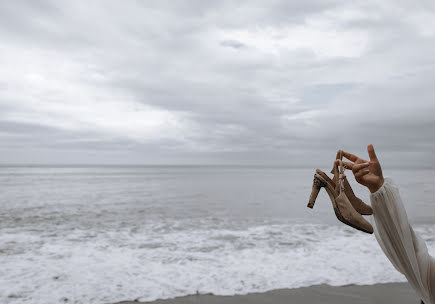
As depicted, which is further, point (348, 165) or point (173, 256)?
point (173, 256)

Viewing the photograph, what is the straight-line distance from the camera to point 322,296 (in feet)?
19.3

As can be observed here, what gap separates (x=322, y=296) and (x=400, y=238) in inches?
193

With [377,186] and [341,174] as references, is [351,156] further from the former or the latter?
[377,186]

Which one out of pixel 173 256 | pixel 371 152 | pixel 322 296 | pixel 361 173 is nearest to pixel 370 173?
pixel 361 173

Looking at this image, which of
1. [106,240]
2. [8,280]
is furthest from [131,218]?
[8,280]

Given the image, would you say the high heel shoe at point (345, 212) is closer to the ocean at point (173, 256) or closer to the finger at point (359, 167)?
the finger at point (359, 167)

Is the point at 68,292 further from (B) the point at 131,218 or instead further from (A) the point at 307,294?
(B) the point at 131,218

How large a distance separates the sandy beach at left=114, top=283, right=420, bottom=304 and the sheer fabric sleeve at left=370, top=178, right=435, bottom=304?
4.45 meters

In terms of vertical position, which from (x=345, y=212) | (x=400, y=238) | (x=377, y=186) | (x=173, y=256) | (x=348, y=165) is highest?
(x=348, y=165)

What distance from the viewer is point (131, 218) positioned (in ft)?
48.4

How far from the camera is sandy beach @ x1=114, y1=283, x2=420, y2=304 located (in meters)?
5.66

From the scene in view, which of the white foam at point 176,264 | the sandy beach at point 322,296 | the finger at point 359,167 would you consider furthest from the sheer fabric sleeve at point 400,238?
the white foam at point 176,264

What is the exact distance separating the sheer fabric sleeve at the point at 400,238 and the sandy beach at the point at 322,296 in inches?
175

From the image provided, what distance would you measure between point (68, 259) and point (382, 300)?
23.6ft
